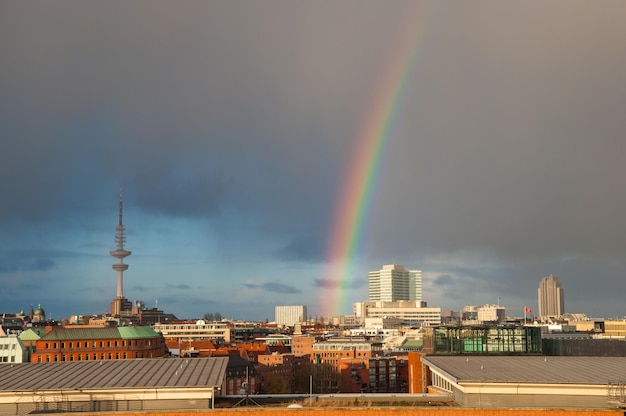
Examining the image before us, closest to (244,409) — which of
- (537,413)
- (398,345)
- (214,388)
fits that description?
(214,388)

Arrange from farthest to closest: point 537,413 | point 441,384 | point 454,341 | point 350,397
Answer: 1. point 454,341
2. point 441,384
3. point 350,397
4. point 537,413

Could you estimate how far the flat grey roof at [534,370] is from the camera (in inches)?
1810

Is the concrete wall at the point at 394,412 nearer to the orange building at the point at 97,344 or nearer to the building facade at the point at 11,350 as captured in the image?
the building facade at the point at 11,350

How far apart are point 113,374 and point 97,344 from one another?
104850 mm

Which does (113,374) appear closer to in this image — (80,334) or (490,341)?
(490,341)

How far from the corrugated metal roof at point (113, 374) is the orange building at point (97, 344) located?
91.7 m

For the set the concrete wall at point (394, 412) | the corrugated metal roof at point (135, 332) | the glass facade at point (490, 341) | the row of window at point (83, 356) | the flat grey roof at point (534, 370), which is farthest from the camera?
the corrugated metal roof at point (135, 332)

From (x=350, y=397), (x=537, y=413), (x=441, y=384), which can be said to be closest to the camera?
(x=537, y=413)

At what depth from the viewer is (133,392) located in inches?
1762

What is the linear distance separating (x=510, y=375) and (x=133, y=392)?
2114 centimetres

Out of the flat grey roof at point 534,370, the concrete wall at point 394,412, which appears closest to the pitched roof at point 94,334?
the flat grey roof at point 534,370

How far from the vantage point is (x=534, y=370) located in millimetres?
51344

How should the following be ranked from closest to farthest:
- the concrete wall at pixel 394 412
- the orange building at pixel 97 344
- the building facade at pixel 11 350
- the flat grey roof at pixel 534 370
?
the concrete wall at pixel 394 412
the flat grey roof at pixel 534 370
the building facade at pixel 11 350
the orange building at pixel 97 344

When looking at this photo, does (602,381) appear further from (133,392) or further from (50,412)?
(50,412)
